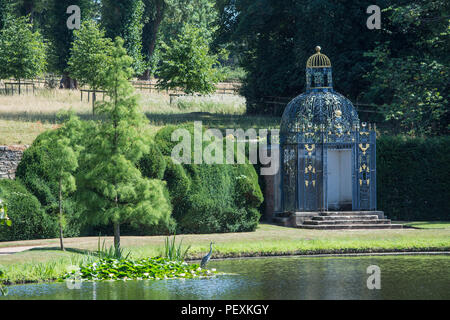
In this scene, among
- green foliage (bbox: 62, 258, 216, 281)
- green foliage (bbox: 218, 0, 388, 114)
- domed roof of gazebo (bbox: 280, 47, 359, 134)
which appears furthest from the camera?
green foliage (bbox: 218, 0, 388, 114)

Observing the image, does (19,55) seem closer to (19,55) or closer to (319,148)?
(19,55)

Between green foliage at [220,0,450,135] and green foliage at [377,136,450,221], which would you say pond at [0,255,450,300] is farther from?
green foliage at [220,0,450,135]

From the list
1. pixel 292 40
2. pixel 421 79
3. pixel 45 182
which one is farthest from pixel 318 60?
pixel 292 40

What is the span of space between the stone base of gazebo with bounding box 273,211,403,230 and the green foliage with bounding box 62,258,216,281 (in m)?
9.28

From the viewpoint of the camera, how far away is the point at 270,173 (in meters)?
29.1

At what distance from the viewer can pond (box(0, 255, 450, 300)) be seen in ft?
50.2

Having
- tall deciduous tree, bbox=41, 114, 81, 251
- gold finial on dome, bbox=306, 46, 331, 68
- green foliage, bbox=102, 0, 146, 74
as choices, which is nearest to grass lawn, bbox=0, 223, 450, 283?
tall deciduous tree, bbox=41, 114, 81, 251

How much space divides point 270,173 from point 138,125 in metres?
9.27

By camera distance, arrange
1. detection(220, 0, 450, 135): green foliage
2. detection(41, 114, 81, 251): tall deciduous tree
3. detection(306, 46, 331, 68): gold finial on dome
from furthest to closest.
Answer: detection(220, 0, 450, 135): green foliage → detection(306, 46, 331, 68): gold finial on dome → detection(41, 114, 81, 251): tall deciduous tree

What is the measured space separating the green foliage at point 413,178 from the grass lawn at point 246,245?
12.6 ft

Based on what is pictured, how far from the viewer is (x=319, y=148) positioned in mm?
28125

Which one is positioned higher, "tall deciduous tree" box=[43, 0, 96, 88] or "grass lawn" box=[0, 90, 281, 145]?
"tall deciduous tree" box=[43, 0, 96, 88]

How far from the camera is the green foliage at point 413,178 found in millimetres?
30375
